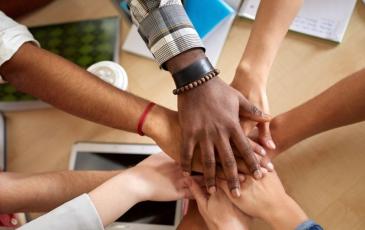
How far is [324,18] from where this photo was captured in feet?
2.71

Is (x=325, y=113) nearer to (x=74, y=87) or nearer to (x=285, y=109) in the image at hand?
(x=285, y=109)

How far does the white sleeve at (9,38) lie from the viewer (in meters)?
0.75

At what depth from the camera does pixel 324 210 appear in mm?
680

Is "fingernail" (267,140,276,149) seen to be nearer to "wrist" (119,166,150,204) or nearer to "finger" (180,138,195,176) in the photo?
"finger" (180,138,195,176)

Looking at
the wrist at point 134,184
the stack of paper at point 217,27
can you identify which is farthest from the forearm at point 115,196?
the stack of paper at point 217,27

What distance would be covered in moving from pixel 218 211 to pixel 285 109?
0.25 meters

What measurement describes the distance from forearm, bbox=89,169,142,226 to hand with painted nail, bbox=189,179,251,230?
0.12 m

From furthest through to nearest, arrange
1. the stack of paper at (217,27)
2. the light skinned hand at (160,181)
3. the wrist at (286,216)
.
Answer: the stack of paper at (217,27) < the light skinned hand at (160,181) < the wrist at (286,216)

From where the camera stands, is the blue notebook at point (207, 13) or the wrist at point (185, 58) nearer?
the wrist at point (185, 58)

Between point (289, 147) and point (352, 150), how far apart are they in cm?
12

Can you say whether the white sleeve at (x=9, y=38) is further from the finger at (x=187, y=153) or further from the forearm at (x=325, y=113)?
the forearm at (x=325, y=113)

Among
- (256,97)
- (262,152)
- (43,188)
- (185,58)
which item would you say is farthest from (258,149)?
(43,188)

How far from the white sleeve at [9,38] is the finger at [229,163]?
454mm

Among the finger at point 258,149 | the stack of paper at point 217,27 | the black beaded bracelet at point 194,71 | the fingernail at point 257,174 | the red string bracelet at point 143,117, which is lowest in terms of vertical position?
the fingernail at point 257,174
